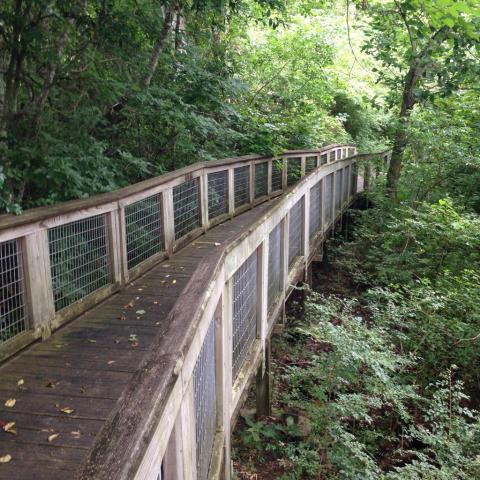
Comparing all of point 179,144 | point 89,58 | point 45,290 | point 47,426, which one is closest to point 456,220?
point 179,144

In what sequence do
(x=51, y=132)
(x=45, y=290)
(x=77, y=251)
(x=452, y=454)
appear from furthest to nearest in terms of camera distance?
(x=51, y=132)
(x=452, y=454)
(x=77, y=251)
(x=45, y=290)

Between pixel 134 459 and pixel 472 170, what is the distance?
533 inches

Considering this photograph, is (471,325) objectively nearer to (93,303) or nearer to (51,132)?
(93,303)

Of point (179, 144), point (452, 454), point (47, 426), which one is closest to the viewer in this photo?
point (47, 426)

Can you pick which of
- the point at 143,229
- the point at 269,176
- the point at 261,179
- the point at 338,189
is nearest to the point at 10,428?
the point at 143,229

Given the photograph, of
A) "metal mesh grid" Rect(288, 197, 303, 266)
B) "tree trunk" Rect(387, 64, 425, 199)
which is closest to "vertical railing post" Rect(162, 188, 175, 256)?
"metal mesh grid" Rect(288, 197, 303, 266)

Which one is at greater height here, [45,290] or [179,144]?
[179,144]

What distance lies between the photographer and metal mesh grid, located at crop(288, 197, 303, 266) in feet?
22.2

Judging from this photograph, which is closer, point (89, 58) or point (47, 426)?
point (47, 426)

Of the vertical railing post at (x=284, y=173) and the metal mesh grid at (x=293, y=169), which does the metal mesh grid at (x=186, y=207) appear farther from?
the metal mesh grid at (x=293, y=169)

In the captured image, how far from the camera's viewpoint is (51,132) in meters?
6.95

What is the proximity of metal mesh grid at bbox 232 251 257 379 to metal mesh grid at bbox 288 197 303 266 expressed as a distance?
6.69 ft

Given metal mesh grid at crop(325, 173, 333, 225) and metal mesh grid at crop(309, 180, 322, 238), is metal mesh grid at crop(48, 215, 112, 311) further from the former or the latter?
metal mesh grid at crop(325, 173, 333, 225)

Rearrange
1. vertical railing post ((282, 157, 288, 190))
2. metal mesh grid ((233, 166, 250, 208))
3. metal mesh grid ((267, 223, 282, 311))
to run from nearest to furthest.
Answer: metal mesh grid ((267, 223, 282, 311)) → metal mesh grid ((233, 166, 250, 208)) → vertical railing post ((282, 157, 288, 190))
